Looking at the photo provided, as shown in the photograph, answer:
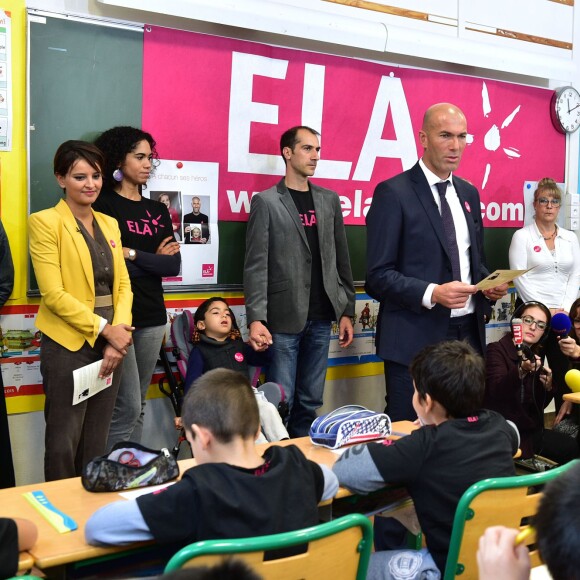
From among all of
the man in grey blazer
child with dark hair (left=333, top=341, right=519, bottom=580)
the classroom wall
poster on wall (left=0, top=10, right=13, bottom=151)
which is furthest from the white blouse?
poster on wall (left=0, top=10, right=13, bottom=151)

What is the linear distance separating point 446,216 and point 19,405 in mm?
2262

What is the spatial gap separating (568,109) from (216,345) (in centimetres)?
370

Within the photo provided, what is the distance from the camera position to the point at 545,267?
18.1 feet

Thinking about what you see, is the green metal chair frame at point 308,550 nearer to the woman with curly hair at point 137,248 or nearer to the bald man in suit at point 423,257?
the bald man in suit at point 423,257

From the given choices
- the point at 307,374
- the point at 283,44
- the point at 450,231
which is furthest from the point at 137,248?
the point at 283,44

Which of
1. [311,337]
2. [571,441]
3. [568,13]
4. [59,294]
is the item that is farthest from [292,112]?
[568,13]

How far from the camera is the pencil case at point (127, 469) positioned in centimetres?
213

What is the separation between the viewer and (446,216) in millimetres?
3490

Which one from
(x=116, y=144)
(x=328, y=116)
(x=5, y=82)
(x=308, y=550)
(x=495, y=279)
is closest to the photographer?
(x=308, y=550)

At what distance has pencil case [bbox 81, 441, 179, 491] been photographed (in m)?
2.13

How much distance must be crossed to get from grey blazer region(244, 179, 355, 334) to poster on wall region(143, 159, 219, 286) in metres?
0.26

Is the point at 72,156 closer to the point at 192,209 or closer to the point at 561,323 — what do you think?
the point at 192,209

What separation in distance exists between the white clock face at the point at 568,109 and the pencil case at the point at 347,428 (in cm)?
416

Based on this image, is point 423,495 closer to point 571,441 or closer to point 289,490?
point 289,490
